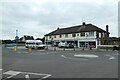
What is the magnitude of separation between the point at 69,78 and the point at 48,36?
77.3m

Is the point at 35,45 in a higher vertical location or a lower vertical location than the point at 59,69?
higher

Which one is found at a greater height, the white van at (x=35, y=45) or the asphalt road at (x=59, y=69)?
the white van at (x=35, y=45)

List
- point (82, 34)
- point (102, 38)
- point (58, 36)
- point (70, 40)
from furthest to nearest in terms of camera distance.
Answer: point (58, 36) → point (70, 40) → point (82, 34) → point (102, 38)

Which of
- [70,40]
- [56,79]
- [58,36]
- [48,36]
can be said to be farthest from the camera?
[48,36]

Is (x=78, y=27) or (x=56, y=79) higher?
(x=78, y=27)

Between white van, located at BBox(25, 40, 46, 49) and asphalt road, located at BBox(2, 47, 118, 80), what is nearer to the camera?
asphalt road, located at BBox(2, 47, 118, 80)

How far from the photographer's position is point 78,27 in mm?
72188

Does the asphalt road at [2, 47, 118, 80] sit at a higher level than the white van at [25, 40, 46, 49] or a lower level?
lower

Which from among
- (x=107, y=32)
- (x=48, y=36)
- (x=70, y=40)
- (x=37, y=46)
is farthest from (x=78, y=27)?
(x=37, y=46)

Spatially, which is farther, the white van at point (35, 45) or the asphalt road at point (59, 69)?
the white van at point (35, 45)

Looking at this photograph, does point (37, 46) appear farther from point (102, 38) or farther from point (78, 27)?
point (78, 27)

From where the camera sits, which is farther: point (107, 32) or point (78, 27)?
point (78, 27)

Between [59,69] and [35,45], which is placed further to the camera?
[35,45]

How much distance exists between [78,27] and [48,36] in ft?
59.2
